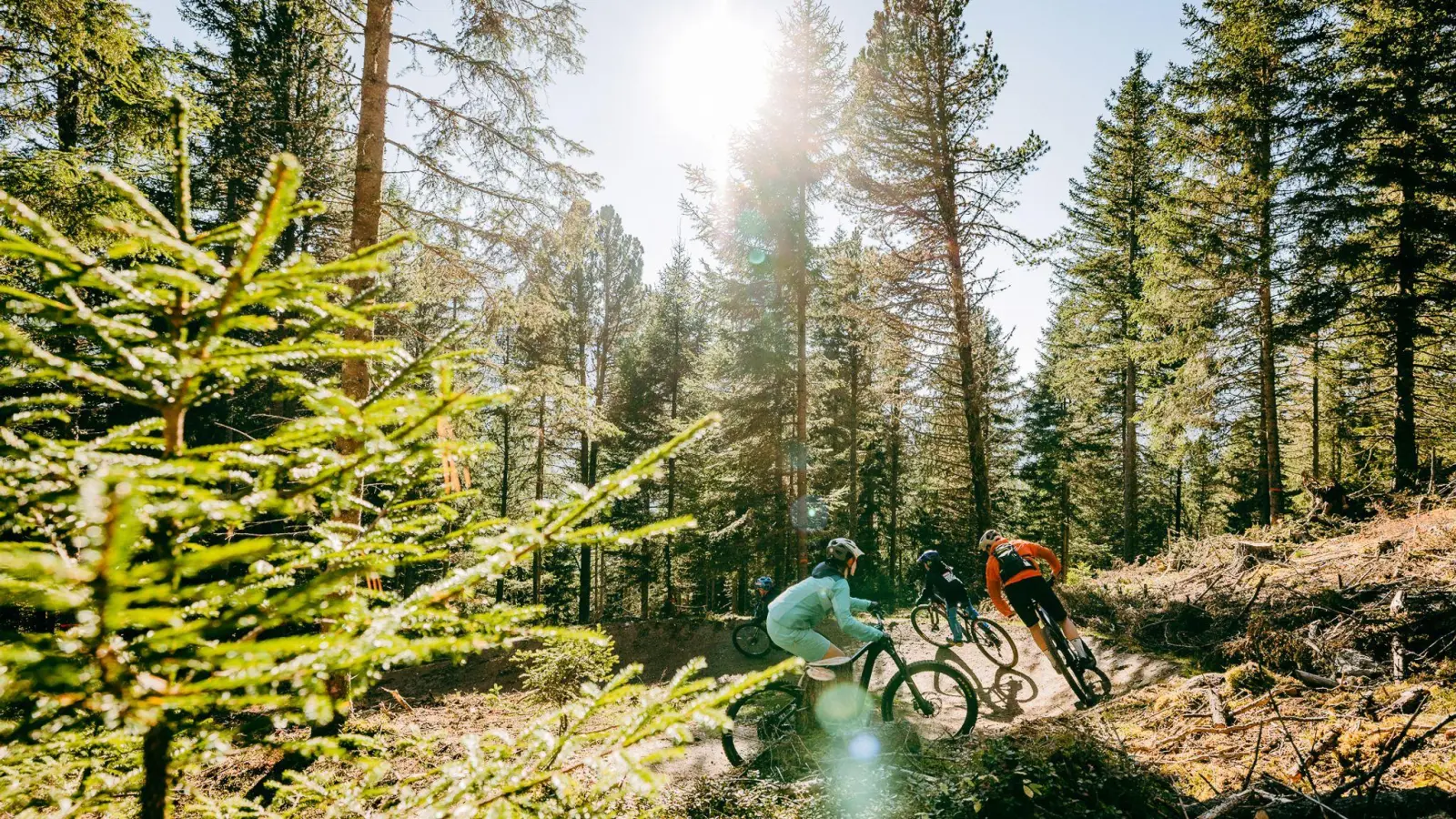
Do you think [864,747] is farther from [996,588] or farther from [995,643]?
[995,643]

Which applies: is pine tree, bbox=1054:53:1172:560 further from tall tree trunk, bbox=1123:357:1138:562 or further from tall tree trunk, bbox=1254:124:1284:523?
tall tree trunk, bbox=1254:124:1284:523

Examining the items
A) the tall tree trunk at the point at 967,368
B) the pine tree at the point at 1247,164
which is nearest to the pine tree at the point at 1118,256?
the pine tree at the point at 1247,164

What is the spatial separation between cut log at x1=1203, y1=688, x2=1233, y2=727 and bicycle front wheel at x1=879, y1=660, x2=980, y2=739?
1.95 m

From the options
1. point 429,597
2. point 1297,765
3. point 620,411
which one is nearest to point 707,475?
point 620,411

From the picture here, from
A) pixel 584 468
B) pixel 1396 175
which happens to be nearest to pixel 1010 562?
pixel 1396 175

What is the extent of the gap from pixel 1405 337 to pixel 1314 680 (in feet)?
43.4

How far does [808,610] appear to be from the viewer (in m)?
5.68

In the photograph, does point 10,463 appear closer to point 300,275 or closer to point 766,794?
point 300,275

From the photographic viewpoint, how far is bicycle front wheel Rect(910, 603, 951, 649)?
1063cm

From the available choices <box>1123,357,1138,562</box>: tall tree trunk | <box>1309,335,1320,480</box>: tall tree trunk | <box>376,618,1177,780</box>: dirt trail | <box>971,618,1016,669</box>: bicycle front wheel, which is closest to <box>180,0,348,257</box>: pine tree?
<box>376,618,1177,780</box>: dirt trail

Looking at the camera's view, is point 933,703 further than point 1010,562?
No

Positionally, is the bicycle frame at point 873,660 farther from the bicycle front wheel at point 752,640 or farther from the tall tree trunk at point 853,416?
the tall tree trunk at point 853,416

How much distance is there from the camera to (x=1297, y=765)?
3980mm

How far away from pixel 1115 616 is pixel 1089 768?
6.27 m
